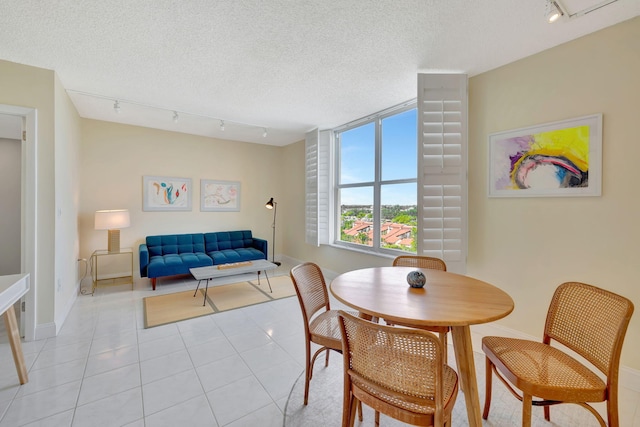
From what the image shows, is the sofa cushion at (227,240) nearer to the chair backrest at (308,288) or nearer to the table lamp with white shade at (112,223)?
the table lamp with white shade at (112,223)

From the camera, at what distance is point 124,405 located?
66.9 inches

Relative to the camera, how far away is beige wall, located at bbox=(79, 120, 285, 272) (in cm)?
412

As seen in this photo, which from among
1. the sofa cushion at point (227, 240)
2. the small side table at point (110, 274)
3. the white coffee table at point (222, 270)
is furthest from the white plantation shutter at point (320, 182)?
the small side table at point (110, 274)

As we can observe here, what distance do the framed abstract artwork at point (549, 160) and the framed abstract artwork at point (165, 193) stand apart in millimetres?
4683

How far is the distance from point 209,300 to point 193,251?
1480mm

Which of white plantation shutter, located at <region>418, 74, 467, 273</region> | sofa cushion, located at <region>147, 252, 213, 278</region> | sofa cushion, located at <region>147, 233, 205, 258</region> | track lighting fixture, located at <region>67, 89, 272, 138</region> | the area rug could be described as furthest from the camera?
sofa cushion, located at <region>147, 233, 205, 258</region>

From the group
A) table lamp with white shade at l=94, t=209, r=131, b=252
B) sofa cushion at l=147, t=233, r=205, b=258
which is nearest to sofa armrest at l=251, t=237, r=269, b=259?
sofa cushion at l=147, t=233, r=205, b=258

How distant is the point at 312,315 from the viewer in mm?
1771

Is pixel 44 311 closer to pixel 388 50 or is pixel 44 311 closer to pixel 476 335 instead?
pixel 388 50

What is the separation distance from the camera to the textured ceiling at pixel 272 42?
1.79m

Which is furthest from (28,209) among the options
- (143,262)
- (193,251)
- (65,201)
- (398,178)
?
(398,178)

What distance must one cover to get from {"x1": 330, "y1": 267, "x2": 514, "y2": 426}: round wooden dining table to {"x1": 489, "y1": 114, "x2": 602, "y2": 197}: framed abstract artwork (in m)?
1.15

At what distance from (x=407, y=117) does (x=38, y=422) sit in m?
4.19

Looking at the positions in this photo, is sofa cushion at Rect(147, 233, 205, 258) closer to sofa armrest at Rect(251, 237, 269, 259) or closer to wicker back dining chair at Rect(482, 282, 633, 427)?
sofa armrest at Rect(251, 237, 269, 259)
